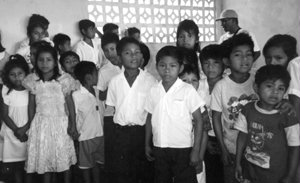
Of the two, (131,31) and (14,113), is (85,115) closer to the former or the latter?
(14,113)

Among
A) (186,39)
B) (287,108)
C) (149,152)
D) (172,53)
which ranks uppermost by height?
(186,39)

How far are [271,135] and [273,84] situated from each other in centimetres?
30

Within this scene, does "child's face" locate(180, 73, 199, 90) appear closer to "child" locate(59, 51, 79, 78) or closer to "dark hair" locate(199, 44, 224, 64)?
"dark hair" locate(199, 44, 224, 64)

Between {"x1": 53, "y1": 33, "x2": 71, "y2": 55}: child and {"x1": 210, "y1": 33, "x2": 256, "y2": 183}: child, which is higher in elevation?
{"x1": 53, "y1": 33, "x2": 71, "y2": 55}: child

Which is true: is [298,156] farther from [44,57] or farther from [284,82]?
[44,57]

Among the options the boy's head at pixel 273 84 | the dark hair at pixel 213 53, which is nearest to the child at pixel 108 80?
the dark hair at pixel 213 53

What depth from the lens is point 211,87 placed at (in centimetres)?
242

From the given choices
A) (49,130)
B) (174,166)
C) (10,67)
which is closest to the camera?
(174,166)

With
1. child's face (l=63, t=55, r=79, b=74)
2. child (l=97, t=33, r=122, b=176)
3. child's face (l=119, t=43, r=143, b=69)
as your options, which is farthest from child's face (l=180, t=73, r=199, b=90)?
child's face (l=63, t=55, r=79, b=74)

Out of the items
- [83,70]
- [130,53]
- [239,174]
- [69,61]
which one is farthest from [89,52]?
[239,174]

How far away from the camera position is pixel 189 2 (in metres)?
5.61

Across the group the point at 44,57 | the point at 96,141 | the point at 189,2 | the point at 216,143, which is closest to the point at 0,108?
the point at 44,57

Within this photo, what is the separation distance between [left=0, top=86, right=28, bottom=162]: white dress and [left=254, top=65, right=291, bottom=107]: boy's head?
7.02 ft

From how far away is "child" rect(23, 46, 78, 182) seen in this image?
2.65m
